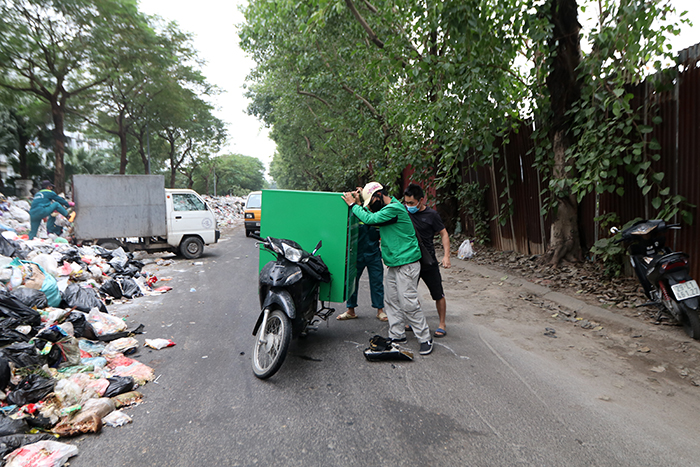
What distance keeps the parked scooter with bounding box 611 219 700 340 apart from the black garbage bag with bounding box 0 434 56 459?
5522 millimetres

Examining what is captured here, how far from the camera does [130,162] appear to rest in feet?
128

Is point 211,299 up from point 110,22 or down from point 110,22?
down

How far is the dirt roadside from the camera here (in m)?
3.78

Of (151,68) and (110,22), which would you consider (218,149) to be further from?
(110,22)

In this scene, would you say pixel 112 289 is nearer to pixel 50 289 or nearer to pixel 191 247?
pixel 50 289

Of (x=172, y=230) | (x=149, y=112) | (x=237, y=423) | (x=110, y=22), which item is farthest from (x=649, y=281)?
(x=149, y=112)

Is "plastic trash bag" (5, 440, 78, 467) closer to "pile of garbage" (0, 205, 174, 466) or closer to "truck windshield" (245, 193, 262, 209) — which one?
"pile of garbage" (0, 205, 174, 466)

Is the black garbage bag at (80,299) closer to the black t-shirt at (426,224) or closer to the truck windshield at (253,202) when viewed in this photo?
the black t-shirt at (426,224)

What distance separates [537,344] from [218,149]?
41.7 metres

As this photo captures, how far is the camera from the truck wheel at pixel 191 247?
1115 cm

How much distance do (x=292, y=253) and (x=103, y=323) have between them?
2.69m

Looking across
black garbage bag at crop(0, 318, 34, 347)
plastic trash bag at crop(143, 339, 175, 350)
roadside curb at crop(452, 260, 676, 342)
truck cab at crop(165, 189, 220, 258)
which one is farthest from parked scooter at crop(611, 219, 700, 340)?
truck cab at crop(165, 189, 220, 258)

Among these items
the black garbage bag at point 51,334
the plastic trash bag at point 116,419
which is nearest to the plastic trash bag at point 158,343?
the black garbage bag at point 51,334

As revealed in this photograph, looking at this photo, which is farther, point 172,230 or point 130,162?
point 130,162
